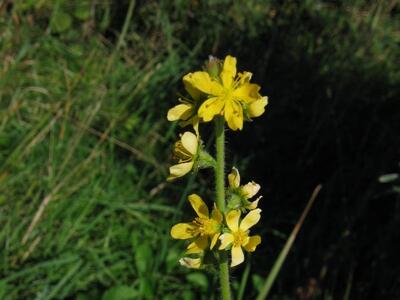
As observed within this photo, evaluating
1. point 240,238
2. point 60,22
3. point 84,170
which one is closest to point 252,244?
point 240,238

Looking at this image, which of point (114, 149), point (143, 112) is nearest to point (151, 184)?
point (114, 149)

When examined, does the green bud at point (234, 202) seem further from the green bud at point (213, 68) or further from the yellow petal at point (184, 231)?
the green bud at point (213, 68)

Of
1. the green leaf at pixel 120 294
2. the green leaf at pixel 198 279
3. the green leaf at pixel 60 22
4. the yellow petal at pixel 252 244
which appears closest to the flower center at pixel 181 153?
the yellow petal at pixel 252 244

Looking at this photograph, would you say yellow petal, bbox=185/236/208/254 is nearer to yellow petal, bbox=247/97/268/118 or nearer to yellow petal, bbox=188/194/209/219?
yellow petal, bbox=188/194/209/219

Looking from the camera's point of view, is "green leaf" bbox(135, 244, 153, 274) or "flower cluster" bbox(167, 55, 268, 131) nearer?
"flower cluster" bbox(167, 55, 268, 131)

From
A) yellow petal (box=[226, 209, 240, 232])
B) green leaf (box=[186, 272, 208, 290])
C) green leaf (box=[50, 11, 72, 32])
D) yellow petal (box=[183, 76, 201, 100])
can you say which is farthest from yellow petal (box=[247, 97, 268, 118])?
green leaf (box=[50, 11, 72, 32])

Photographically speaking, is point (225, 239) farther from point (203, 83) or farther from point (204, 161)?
point (203, 83)

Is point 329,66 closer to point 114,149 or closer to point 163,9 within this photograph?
point 163,9
